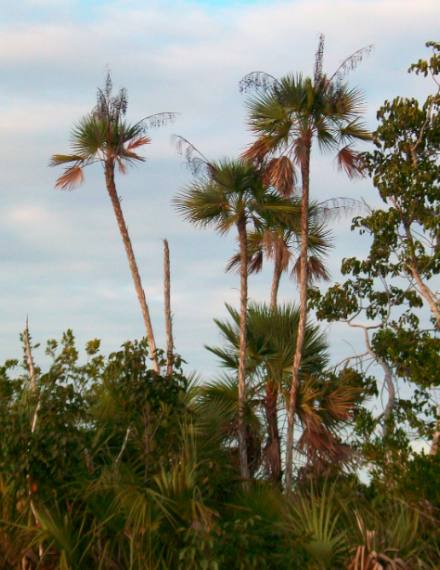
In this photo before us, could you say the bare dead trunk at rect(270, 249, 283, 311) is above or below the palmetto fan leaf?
above

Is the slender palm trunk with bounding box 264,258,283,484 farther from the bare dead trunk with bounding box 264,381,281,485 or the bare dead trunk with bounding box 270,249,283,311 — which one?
the bare dead trunk with bounding box 270,249,283,311

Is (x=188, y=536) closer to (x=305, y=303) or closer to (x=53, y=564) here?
(x=53, y=564)

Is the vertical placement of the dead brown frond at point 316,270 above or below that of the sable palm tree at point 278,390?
above

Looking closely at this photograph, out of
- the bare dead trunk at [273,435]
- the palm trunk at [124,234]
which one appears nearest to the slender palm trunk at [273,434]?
the bare dead trunk at [273,435]

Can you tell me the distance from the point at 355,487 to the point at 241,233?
10.3 m

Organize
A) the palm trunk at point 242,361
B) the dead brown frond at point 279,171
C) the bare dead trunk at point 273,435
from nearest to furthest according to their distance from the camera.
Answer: the palm trunk at point 242,361, the bare dead trunk at point 273,435, the dead brown frond at point 279,171

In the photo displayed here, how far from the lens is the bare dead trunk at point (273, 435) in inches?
1011

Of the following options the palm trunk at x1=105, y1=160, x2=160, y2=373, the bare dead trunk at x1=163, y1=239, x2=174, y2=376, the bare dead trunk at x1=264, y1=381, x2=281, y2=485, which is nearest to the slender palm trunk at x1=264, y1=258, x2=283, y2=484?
the bare dead trunk at x1=264, y1=381, x2=281, y2=485

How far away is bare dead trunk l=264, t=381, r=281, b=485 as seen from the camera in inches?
1011

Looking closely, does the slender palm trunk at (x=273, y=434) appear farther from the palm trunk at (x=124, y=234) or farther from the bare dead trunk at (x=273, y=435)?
the palm trunk at (x=124, y=234)

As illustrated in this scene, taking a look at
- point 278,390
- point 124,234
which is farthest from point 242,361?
point 124,234

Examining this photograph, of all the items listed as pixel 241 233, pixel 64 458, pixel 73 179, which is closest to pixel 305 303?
pixel 241 233

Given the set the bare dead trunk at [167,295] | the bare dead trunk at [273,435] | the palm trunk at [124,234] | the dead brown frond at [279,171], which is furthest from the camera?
the palm trunk at [124,234]

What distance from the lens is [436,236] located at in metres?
24.7
